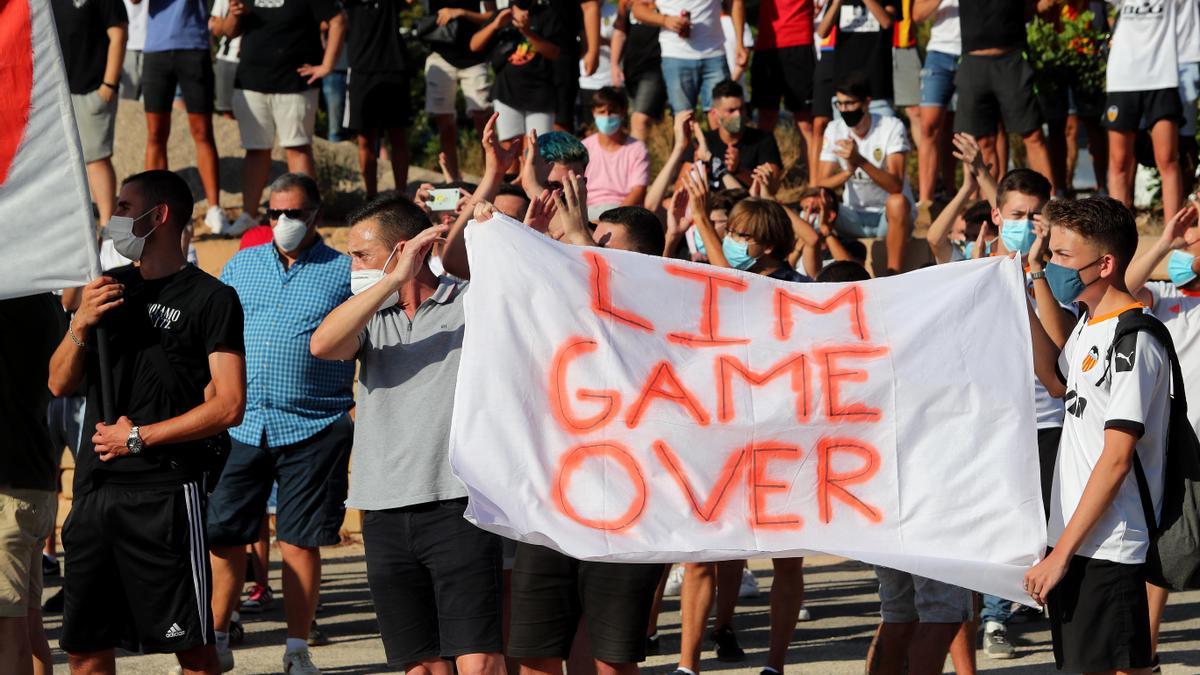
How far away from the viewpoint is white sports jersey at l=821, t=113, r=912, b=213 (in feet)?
38.6

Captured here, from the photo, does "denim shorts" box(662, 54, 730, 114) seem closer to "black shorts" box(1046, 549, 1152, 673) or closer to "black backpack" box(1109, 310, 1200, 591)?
"black backpack" box(1109, 310, 1200, 591)

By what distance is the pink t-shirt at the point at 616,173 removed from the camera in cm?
1120

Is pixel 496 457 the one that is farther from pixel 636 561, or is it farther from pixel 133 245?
pixel 133 245

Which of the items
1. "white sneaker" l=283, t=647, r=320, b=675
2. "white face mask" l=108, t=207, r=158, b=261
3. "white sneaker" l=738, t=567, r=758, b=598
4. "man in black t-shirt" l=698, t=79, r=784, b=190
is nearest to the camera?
"white face mask" l=108, t=207, r=158, b=261

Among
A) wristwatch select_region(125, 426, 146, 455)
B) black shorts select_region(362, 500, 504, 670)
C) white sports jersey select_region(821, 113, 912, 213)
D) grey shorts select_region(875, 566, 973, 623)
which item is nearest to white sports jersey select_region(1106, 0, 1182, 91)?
white sports jersey select_region(821, 113, 912, 213)

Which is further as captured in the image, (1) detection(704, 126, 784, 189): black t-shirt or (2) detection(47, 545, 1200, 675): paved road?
(1) detection(704, 126, 784, 189): black t-shirt

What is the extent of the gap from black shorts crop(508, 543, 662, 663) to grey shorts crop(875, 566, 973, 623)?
120 cm

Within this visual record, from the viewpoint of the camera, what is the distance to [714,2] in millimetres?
12711

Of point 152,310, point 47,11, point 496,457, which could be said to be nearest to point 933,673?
point 496,457

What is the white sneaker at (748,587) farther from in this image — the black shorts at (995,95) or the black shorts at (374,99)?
the black shorts at (374,99)

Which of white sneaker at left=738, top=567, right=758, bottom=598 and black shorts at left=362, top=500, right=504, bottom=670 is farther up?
black shorts at left=362, top=500, right=504, bottom=670

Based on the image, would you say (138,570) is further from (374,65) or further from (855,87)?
(374,65)

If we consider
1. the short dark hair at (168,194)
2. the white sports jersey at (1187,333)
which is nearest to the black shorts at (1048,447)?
the white sports jersey at (1187,333)

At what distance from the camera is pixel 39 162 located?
578cm
